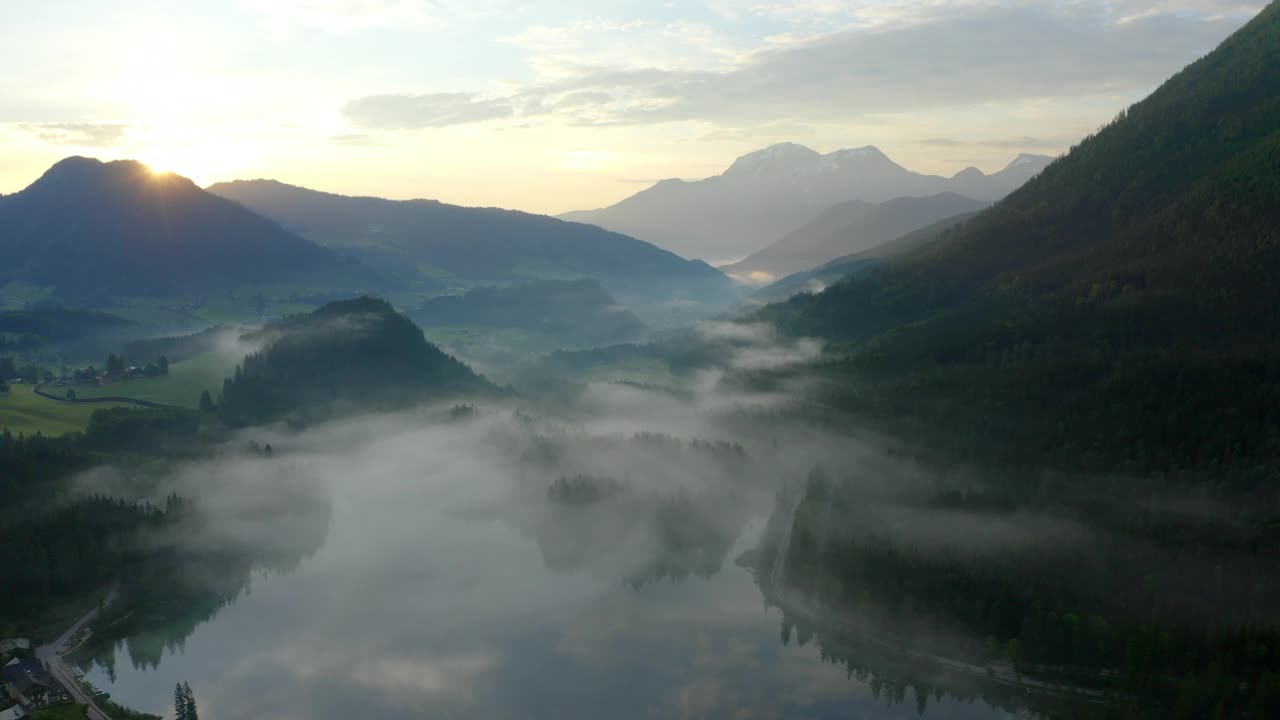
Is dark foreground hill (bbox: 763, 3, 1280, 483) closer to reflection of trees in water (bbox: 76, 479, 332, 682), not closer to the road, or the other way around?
reflection of trees in water (bbox: 76, 479, 332, 682)

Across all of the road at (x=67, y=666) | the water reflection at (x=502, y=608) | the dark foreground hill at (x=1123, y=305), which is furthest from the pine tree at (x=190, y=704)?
the dark foreground hill at (x=1123, y=305)

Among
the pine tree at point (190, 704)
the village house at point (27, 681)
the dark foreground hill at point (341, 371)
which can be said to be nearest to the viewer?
the village house at point (27, 681)

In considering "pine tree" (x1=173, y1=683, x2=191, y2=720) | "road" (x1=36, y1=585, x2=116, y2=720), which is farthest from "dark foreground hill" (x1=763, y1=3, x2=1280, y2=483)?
"road" (x1=36, y1=585, x2=116, y2=720)

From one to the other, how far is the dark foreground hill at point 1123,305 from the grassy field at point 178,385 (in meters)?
106

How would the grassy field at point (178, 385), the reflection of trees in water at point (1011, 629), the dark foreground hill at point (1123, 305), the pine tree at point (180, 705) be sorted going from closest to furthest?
the pine tree at point (180, 705) → the reflection of trees in water at point (1011, 629) → the dark foreground hill at point (1123, 305) → the grassy field at point (178, 385)

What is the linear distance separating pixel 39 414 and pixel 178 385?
97.8 ft

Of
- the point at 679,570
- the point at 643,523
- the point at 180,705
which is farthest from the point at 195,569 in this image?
the point at 679,570

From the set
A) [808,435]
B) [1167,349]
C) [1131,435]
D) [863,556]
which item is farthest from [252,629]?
[1167,349]

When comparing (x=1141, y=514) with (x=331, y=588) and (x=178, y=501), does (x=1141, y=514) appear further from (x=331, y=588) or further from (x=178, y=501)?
(x=178, y=501)

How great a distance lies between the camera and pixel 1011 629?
81.4 m

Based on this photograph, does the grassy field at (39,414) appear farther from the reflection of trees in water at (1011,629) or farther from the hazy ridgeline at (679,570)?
the reflection of trees in water at (1011,629)

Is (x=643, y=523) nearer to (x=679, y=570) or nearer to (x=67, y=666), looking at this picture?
(x=679, y=570)

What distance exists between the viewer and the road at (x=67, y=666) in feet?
231

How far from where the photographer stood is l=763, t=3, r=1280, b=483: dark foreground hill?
348 ft
